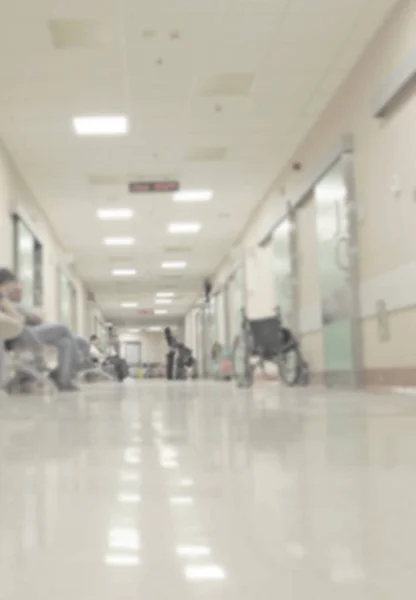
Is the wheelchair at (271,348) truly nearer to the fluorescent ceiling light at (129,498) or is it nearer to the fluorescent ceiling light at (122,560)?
the fluorescent ceiling light at (129,498)

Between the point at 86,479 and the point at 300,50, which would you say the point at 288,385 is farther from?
the point at 86,479

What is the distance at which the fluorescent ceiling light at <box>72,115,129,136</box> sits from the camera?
8.07 meters

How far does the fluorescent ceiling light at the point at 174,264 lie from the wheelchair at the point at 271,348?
976cm

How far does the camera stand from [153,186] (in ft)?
34.7

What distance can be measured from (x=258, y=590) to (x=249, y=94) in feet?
24.1

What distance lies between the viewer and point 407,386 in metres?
5.68

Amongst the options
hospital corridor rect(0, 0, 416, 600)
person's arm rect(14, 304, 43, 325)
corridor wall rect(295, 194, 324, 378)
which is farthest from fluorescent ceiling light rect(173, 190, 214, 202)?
person's arm rect(14, 304, 43, 325)

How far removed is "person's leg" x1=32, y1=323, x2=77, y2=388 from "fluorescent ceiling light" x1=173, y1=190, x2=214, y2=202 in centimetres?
523

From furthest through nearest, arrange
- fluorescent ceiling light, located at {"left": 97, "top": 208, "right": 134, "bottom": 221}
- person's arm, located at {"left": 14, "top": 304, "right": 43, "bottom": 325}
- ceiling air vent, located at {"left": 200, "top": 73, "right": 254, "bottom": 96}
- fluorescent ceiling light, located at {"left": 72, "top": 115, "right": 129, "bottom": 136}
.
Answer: fluorescent ceiling light, located at {"left": 97, "top": 208, "right": 134, "bottom": 221} < fluorescent ceiling light, located at {"left": 72, "top": 115, "right": 129, "bottom": 136} < ceiling air vent, located at {"left": 200, "top": 73, "right": 254, "bottom": 96} < person's arm, located at {"left": 14, "top": 304, "right": 43, "bottom": 325}

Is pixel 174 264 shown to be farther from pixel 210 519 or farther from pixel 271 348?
pixel 210 519

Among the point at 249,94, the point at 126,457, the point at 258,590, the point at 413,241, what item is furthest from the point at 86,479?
the point at 249,94

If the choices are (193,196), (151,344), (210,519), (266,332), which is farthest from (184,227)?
(151,344)

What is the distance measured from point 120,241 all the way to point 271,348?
7.96 meters

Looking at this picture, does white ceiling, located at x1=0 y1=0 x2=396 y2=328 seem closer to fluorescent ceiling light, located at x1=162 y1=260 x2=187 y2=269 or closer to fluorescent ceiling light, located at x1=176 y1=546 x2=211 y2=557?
fluorescent ceiling light, located at x1=176 y1=546 x2=211 y2=557
